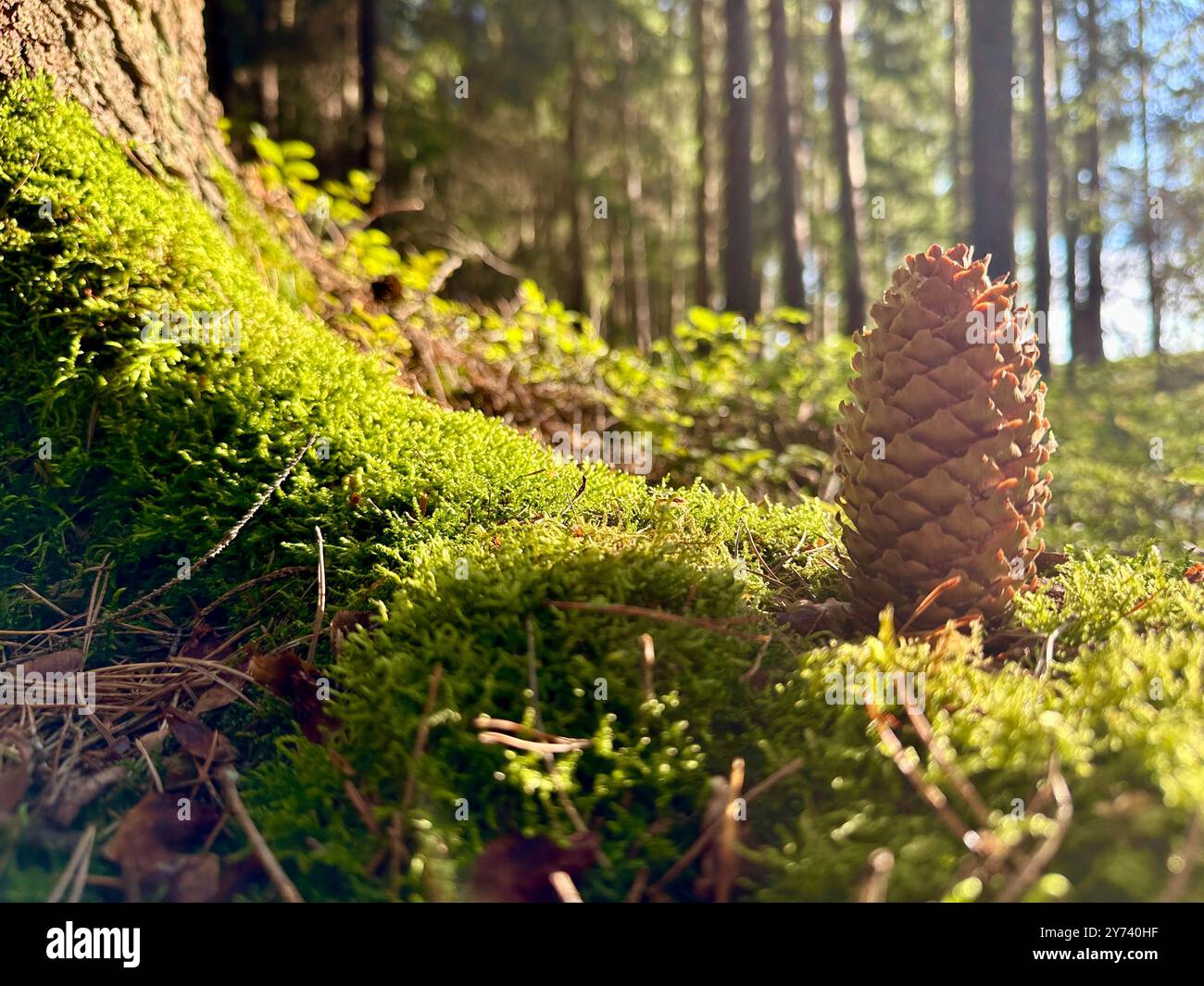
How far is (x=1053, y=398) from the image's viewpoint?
11.3 meters

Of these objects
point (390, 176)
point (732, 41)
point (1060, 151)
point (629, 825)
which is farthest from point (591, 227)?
point (629, 825)

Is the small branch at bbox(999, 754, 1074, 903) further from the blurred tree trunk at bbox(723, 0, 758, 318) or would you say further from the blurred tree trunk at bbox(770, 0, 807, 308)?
the blurred tree trunk at bbox(770, 0, 807, 308)

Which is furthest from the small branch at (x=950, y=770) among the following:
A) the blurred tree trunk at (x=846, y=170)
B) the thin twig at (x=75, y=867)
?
the blurred tree trunk at (x=846, y=170)

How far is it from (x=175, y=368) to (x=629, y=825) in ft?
6.01

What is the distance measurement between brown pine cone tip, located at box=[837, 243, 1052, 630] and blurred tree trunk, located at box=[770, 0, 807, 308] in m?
8.95

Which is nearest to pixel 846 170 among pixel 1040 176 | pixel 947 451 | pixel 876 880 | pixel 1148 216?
pixel 1040 176

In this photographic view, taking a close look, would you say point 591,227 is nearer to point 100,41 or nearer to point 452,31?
point 452,31

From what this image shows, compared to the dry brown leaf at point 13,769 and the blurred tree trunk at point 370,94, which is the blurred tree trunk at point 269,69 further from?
the dry brown leaf at point 13,769

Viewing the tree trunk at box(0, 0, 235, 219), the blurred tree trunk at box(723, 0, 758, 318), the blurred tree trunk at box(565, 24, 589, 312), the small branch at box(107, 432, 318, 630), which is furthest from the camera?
the blurred tree trunk at box(565, 24, 589, 312)

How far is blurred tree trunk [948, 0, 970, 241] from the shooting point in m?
16.9

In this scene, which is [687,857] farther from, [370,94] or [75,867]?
[370,94]

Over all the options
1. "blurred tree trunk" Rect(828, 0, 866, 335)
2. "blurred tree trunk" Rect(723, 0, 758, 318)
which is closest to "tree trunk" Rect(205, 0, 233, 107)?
"blurred tree trunk" Rect(723, 0, 758, 318)

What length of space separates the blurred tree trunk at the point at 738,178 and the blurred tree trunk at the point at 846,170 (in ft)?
7.36

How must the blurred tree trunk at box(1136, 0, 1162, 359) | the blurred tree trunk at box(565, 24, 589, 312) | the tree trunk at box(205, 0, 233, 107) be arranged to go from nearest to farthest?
the tree trunk at box(205, 0, 233, 107), the blurred tree trunk at box(1136, 0, 1162, 359), the blurred tree trunk at box(565, 24, 589, 312)
